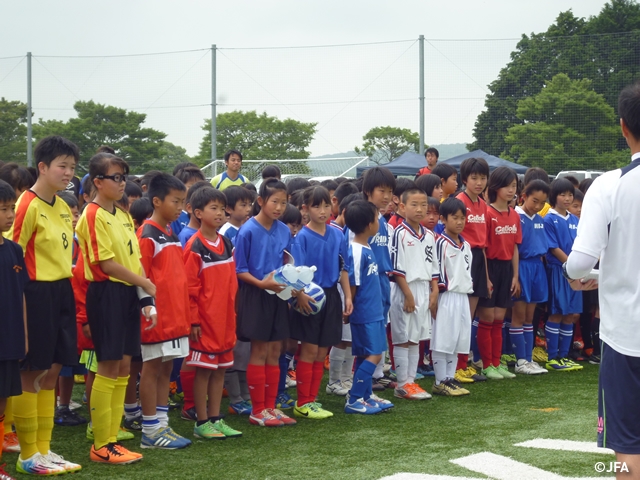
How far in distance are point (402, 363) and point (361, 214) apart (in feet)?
4.19

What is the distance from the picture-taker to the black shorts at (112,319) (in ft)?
13.5

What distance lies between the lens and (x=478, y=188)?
6.62 m

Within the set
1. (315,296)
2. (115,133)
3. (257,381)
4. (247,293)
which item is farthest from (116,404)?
(115,133)

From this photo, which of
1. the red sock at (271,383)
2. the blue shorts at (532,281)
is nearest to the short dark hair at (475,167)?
the blue shorts at (532,281)

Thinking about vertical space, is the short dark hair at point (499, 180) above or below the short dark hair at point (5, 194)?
above

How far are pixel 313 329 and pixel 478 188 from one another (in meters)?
2.25

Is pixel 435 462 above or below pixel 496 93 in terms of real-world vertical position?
below

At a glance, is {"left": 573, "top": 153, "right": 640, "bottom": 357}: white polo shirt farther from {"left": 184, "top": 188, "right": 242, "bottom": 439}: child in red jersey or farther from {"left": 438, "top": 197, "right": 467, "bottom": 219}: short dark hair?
{"left": 438, "top": 197, "right": 467, "bottom": 219}: short dark hair

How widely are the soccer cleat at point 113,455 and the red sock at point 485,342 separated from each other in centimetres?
354

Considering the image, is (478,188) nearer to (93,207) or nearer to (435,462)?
(435,462)

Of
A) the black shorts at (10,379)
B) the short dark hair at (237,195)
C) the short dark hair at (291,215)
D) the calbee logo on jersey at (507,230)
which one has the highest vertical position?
the short dark hair at (237,195)

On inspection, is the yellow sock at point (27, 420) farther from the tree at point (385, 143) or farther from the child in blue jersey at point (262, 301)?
the tree at point (385, 143)

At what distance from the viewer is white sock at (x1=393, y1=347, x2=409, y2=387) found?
5.86 meters

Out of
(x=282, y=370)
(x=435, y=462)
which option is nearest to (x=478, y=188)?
(x=282, y=370)
